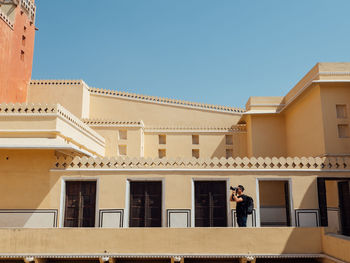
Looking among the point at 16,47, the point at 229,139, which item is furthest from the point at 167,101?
the point at 16,47

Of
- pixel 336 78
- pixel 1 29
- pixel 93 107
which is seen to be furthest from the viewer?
pixel 93 107

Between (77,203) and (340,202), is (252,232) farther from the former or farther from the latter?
(77,203)

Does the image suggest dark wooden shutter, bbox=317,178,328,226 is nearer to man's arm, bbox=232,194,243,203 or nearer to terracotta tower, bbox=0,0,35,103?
man's arm, bbox=232,194,243,203

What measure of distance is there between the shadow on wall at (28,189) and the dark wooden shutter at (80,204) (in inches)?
14.4

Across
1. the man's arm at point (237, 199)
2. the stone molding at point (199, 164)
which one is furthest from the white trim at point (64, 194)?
the man's arm at point (237, 199)

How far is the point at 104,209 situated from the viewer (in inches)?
430

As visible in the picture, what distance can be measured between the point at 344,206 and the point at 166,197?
235 inches

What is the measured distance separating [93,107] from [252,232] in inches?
606

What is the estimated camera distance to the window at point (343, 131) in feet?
43.1

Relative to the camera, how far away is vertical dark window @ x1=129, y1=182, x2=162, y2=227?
1098cm

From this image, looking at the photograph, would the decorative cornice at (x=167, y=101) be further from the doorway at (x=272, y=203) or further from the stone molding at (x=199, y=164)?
the stone molding at (x=199, y=164)

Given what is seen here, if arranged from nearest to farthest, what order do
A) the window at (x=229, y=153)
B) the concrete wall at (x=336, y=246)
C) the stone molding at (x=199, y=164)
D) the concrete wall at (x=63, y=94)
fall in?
the concrete wall at (x=336, y=246)
the stone molding at (x=199, y=164)
the window at (x=229, y=153)
the concrete wall at (x=63, y=94)

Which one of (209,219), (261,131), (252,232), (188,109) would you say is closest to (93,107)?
(188,109)

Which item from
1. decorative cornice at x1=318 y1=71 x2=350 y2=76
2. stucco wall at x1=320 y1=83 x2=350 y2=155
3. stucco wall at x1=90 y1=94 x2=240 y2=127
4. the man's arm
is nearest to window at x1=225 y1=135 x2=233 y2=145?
stucco wall at x1=90 y1=94 x2=240 y2=127
